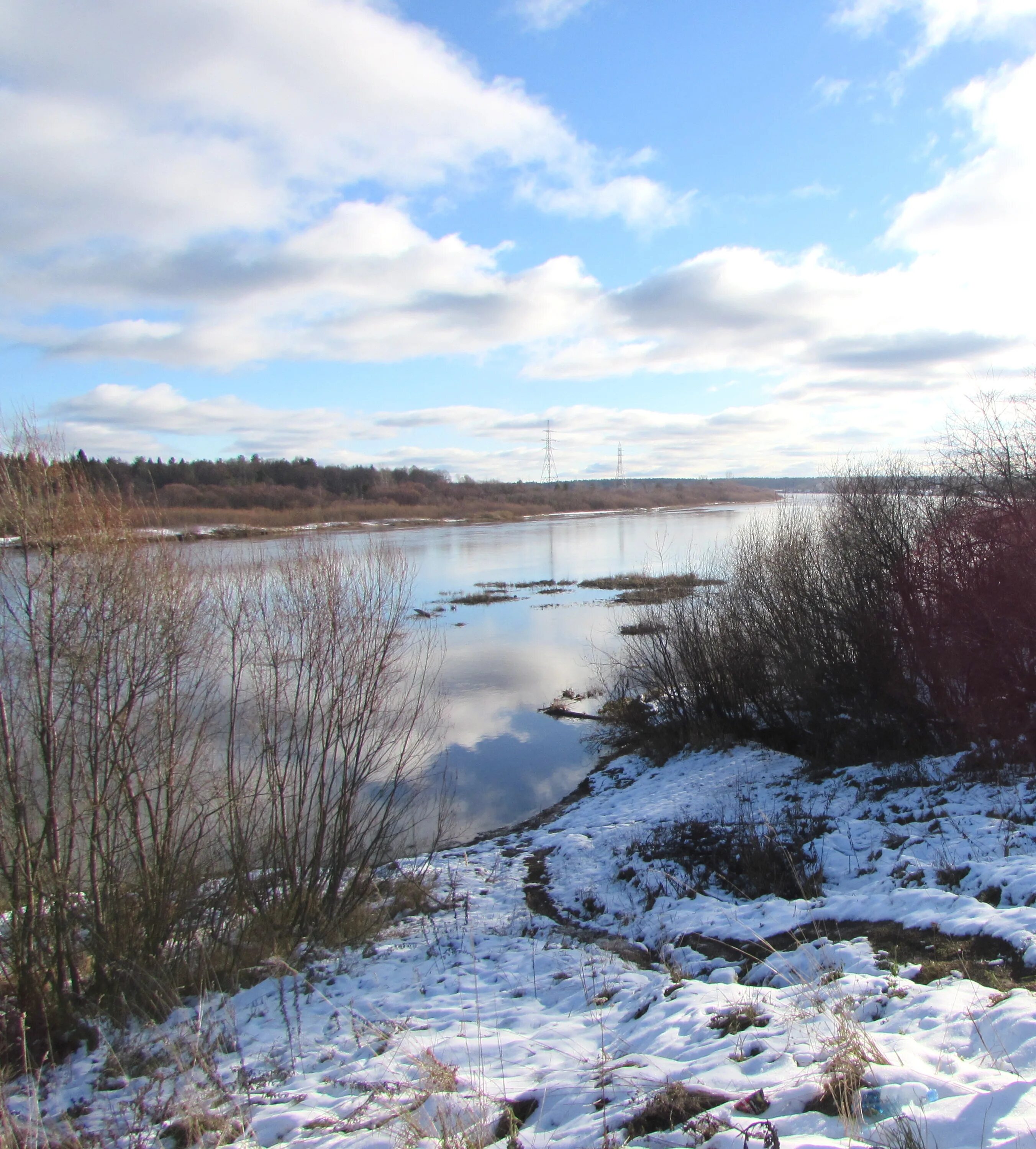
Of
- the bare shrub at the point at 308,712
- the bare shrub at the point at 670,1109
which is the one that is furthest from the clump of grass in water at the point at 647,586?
the bare shrub at the point at 670,1109

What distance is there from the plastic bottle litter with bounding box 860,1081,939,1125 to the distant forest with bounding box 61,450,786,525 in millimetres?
7012

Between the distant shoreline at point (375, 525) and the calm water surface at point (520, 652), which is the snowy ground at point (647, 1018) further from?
the distant shoreline at point (375, 525)

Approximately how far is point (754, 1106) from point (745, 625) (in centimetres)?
1155

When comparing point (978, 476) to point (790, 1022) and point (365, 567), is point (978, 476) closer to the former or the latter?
point (365, 567)

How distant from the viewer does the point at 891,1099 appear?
2.68 metres

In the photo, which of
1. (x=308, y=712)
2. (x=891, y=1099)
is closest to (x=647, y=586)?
(x=308, y=712)

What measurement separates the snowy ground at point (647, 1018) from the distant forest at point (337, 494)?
193 inches

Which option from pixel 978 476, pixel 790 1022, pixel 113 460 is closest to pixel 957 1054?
pixel 790 1022

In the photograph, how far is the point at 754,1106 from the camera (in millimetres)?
2900

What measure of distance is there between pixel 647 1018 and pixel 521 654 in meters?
15.8

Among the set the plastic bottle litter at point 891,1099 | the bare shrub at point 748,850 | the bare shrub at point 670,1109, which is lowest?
the bare shrub at point 748,850

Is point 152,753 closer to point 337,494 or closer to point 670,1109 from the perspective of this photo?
point 670,1109

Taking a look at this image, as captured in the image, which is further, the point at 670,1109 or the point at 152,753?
the point at 152,753

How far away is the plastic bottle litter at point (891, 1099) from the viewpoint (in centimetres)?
263
